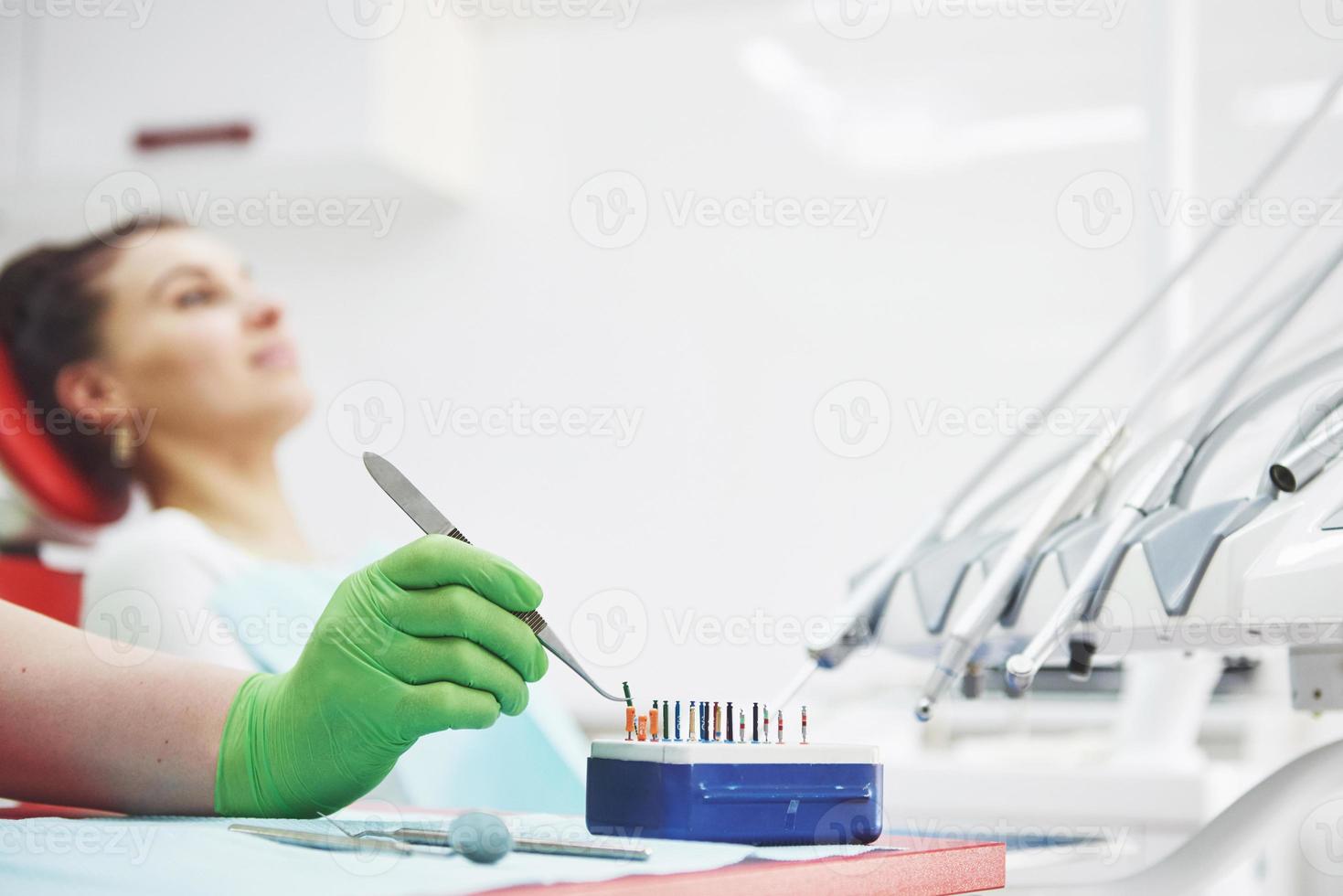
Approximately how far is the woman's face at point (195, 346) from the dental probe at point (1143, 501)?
125cm

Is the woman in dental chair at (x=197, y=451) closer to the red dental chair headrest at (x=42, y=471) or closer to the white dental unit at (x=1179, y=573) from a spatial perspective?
the red dental chair headrest at (x=42, y=471)

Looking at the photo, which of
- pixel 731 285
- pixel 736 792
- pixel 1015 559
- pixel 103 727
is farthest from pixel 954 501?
pixel 731 285

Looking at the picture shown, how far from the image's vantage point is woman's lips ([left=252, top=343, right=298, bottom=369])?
1.78m

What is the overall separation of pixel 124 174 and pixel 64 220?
29 centimetres

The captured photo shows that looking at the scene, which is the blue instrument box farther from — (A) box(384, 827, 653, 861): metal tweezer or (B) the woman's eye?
(B) the woman's eye

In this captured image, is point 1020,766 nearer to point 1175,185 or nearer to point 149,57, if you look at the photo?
point 1175,185

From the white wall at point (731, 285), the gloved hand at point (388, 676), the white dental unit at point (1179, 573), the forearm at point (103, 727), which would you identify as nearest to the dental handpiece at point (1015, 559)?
the white dental unit at point (1179, 573)

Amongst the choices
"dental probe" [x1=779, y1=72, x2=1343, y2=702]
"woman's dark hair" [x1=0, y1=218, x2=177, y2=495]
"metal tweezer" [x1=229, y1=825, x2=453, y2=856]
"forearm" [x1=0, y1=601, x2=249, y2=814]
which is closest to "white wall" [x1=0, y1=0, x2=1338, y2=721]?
"woman's dark hair" [x1=0, y1=218, x2=177, y2=495]

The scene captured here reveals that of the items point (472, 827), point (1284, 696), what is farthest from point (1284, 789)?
point (1284, 696)

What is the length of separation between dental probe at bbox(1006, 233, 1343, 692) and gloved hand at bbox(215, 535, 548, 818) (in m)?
0.28

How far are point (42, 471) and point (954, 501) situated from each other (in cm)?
109

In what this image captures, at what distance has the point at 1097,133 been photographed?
2.52 meters

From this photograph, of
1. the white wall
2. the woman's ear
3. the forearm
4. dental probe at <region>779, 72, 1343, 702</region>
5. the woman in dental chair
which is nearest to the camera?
the forearm

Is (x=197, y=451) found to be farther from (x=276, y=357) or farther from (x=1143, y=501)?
(x=1143, y=501)
